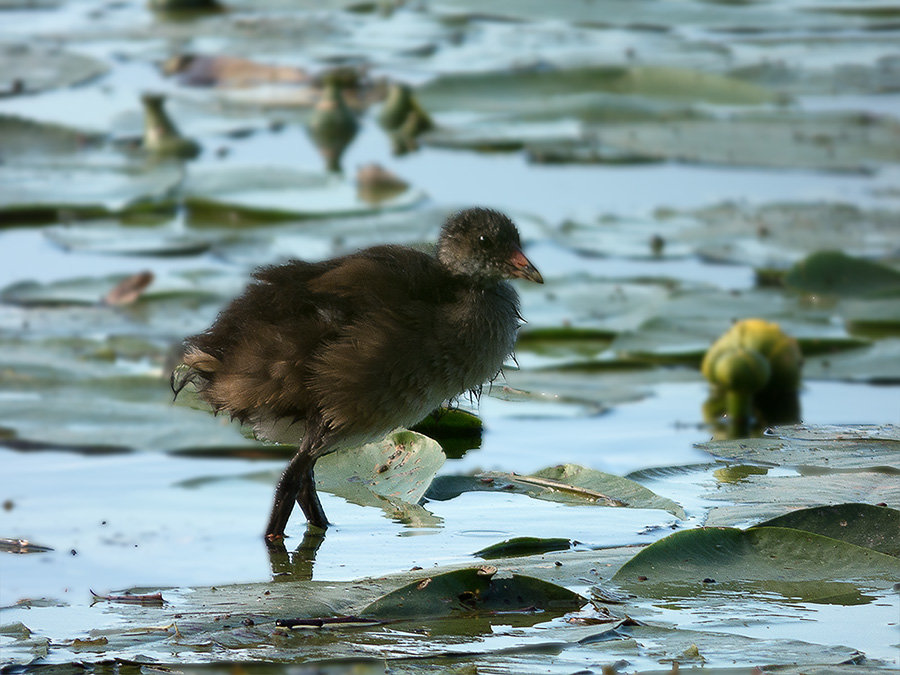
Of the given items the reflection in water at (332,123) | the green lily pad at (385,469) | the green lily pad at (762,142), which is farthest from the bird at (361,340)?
the reflection in water at (332,123)

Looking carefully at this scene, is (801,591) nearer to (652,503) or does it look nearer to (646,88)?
(652,503)

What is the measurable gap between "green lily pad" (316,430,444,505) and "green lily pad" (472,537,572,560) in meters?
0.36

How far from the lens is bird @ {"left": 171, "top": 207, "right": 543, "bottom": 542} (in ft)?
11.5

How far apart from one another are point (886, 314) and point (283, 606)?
10.7 ft

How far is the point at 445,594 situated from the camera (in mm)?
2916

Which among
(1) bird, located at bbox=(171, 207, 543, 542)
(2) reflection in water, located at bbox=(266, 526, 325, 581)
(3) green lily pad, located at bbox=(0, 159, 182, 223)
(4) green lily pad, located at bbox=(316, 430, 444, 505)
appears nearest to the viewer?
(2) reflection in water, located at bbox=(266, 526, 325, 581)

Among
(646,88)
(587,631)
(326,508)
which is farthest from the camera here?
(646,88)

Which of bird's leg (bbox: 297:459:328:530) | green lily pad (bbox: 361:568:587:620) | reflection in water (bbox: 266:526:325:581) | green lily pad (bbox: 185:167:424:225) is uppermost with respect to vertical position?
green lily pad (bbox: 185:167:424:225)

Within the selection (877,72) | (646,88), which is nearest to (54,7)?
(646,88)

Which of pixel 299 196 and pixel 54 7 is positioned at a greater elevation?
pixel 54 7

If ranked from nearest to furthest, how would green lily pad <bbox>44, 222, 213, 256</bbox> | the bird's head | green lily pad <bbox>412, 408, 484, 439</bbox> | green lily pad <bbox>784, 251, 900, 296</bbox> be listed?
the bird's head
green lily pad <bbox>412, 408, 484, 439</bbox>
green lily pad <bbox>784, 251, 900, 296</bbox>
green lily pad <bbox>44, 222, 213, 256</bbox>

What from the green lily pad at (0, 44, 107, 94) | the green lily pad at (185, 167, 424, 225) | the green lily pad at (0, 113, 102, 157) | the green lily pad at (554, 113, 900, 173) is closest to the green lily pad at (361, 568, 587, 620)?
the green lily pad at (185, 167, 424, 225)

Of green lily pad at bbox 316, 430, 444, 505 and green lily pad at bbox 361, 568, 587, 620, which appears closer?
green lily pad at bbox 361, 568, 587, 620

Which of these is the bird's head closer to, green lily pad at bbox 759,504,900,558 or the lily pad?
the lily pad
